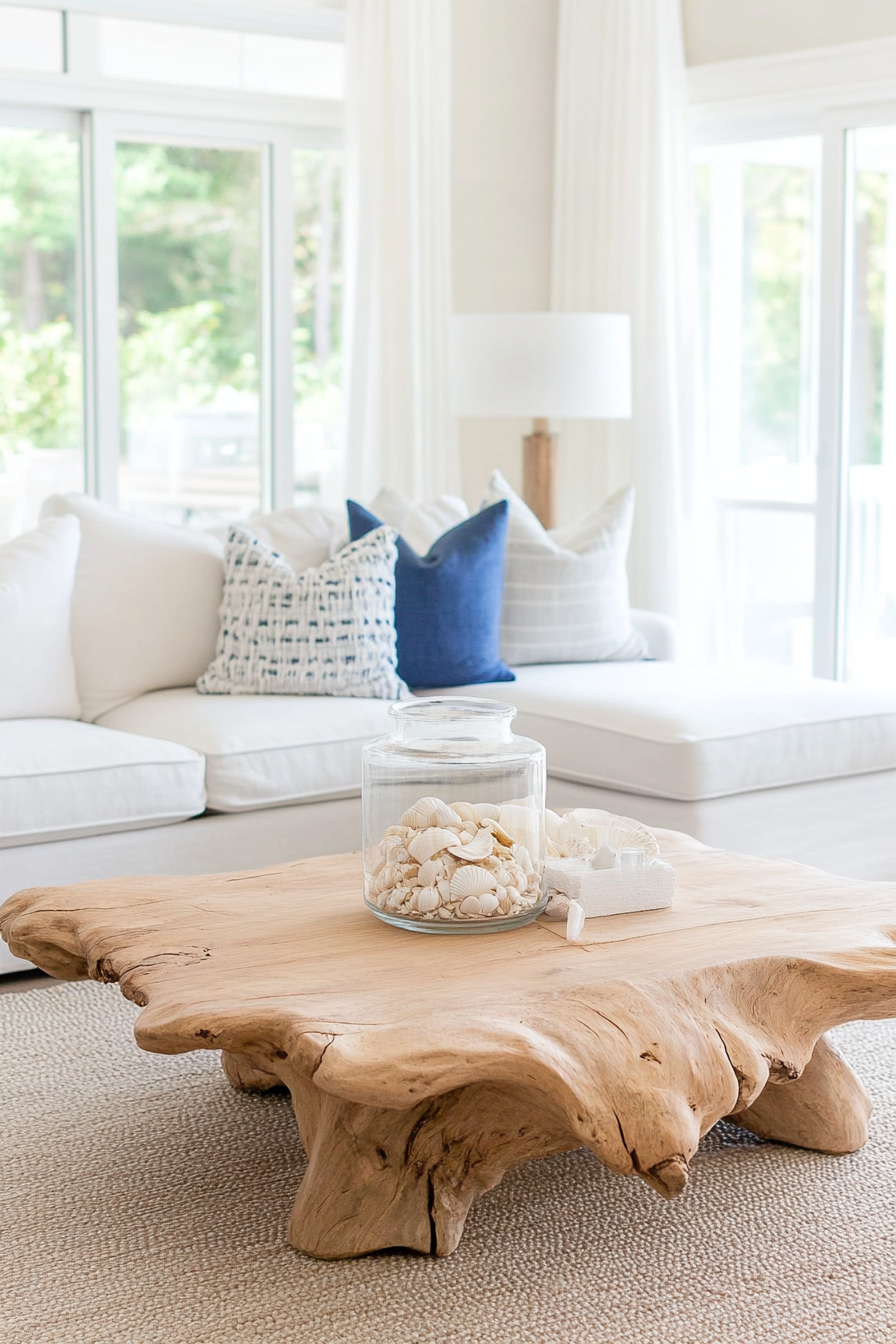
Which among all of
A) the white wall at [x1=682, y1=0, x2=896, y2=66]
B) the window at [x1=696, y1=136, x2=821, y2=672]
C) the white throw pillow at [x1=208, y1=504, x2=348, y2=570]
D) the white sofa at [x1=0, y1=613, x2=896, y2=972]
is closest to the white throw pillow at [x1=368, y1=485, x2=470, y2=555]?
the white throw pillow at [x1=208, y1=504, x2=348, y2=570]

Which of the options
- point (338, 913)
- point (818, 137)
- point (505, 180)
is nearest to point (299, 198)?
point (505, 180)

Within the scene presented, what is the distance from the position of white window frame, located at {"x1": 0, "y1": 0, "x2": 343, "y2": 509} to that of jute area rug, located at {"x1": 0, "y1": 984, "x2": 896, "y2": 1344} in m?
3.21

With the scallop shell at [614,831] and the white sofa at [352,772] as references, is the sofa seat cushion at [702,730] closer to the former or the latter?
the white sofa at [352,772]

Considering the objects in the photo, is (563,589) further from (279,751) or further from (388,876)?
(388,876)

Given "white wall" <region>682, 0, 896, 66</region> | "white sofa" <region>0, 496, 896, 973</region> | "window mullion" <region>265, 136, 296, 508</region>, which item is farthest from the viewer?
"window mullion" <region>265, 136, 296, 508</region>

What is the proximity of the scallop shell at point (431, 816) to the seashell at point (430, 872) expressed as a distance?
0.05 meters

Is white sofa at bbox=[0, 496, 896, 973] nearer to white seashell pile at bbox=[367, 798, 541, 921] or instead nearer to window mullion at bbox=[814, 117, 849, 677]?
white seashell pile at bbox=[367, 798, 541, 921]

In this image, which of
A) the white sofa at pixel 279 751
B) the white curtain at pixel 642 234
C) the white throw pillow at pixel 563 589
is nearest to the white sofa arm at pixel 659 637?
the white throw pillow at pixel 563 589

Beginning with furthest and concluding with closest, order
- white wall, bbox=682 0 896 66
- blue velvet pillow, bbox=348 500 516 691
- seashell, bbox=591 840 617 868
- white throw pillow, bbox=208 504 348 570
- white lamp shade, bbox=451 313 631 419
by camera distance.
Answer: white wall, bbox=682 0 896 66 < white lamp shade, bbox=451 313 631 419 < white throw pillow, bbox=208 504 348 570 < blue velvet pillow, bbox=348 500 516 691 < seashell, bbox=591 840 617 868

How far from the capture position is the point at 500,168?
5.68 meters

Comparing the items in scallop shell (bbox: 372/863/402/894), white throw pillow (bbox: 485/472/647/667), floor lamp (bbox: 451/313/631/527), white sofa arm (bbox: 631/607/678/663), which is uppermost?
floor lamp (bbox: 451/313/631/527)

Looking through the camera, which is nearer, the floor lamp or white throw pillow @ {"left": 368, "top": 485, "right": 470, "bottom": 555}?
white throw pillow @ {"left": 368, "top": 485, "right": 470, "bottom": 555}

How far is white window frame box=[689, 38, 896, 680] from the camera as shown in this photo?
4844mm

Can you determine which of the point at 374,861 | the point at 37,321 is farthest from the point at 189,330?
the point at 374,861
